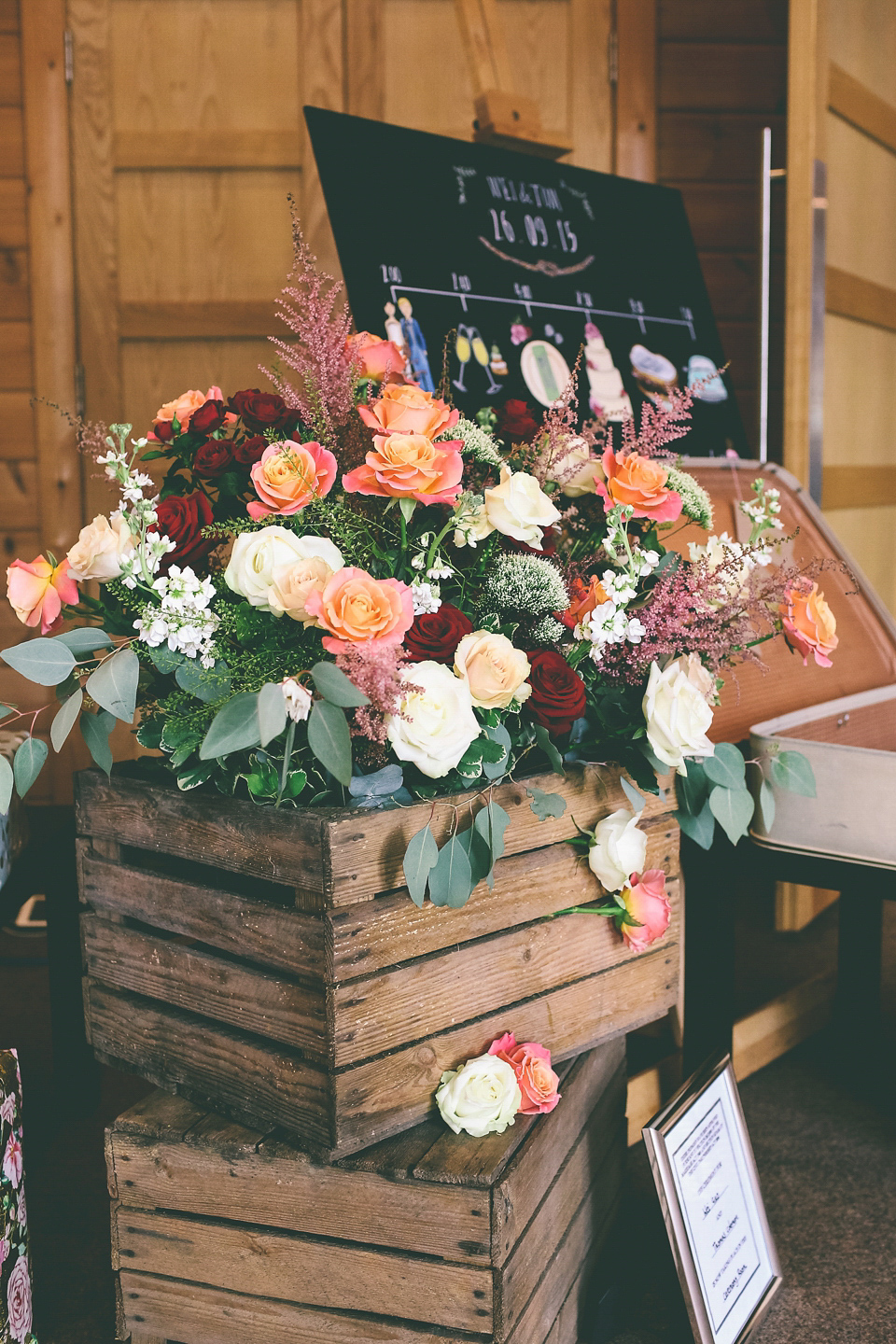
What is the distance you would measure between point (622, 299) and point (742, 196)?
3.30ft

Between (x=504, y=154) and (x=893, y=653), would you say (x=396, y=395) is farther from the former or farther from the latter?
(x=504, y=154)

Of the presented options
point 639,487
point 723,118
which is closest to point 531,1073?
point 639,487

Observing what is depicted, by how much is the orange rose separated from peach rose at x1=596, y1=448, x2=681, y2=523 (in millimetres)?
79

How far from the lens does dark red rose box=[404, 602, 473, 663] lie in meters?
0.92

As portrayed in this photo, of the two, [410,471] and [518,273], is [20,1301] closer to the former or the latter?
[410,471]

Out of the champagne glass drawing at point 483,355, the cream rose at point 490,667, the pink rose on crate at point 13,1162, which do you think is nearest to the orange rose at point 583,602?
the cream rose at point 490,667

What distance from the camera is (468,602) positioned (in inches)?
41.3

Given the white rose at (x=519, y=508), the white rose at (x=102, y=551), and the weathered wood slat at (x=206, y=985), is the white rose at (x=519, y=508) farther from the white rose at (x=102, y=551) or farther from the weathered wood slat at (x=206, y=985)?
the weathered wood slat at (x=206, y=985)

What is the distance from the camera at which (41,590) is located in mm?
979

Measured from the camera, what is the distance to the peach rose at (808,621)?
1.10 metres

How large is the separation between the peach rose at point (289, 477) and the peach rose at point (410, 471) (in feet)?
0.09

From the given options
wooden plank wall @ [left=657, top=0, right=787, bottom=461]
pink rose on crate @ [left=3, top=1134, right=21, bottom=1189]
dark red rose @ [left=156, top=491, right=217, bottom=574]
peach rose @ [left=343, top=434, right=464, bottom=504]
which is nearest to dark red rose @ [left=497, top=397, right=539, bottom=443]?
peach rose @ [left=343, top=434, right=464, bottom=504]

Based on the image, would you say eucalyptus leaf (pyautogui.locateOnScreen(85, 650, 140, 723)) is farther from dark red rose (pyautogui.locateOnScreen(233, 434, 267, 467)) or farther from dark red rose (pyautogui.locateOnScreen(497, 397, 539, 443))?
dark red rose (pyautogui.locateOnScreen(497, 397, 539, 443))

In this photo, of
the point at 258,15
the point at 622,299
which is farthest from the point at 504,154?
the point at 258,15
